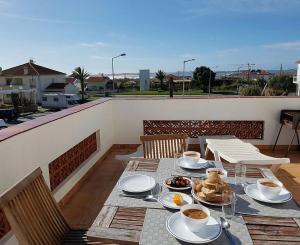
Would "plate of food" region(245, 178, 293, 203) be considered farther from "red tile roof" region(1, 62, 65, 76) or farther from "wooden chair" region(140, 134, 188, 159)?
"red tile roof" region(1, 62, 65, 76)

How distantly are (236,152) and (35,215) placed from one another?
2.91 meters

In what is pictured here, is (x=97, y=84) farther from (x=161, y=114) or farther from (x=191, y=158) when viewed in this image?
(x=191, y=158)

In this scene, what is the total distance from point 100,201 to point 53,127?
3.41ft

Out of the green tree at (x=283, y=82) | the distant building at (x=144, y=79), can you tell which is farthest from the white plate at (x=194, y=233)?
the distant building at (x=144, y=79)

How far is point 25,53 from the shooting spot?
49.2 m

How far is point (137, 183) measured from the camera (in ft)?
6.55

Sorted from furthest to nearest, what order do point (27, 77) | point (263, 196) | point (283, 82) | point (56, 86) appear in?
point (56, 86) → point (27, 77) → point (283, 82) → point (263, 196)

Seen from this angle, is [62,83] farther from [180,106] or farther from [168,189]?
[168,189]

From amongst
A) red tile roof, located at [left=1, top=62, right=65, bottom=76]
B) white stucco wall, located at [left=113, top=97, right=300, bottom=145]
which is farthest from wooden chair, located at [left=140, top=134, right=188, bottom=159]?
red tile roof, located at [left=1, top=62, right=65, bottom=76]

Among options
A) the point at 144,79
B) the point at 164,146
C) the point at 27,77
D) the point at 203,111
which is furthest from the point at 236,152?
the point at 27,77

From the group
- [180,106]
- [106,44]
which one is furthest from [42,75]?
[180,106]

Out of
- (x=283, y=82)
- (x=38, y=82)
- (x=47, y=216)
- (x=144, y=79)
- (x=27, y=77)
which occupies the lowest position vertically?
(x=47, y=216)

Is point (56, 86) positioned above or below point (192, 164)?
above

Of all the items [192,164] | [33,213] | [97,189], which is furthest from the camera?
[97,189]
